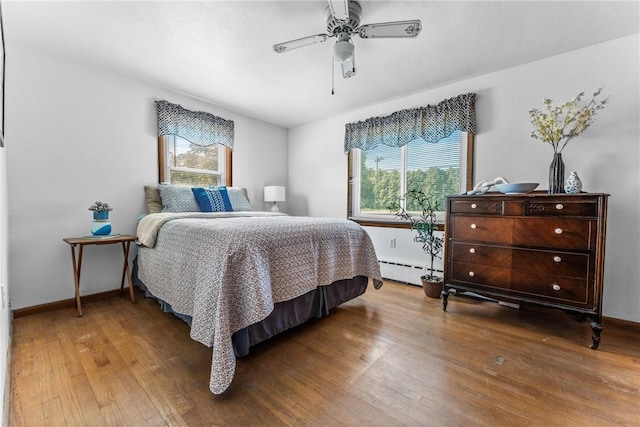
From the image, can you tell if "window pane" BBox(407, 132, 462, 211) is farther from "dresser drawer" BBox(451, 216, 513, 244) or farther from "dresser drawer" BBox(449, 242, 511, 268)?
"dresser drawer" BBox(449, 242, 511, 268)

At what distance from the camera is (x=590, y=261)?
1.81 meters

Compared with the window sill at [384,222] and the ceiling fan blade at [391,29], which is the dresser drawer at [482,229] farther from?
the ceiling fan blade at [391,29]

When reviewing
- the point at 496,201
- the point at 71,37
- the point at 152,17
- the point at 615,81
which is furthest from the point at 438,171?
the point at 71,37

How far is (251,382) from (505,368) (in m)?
1.45

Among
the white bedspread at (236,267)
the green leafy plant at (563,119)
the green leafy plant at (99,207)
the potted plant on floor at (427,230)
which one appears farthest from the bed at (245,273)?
the green leafy plant at (563,119)

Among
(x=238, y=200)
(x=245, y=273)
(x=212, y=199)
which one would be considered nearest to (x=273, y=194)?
(x=238, y=200)

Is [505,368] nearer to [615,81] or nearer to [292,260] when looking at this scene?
[292,260]

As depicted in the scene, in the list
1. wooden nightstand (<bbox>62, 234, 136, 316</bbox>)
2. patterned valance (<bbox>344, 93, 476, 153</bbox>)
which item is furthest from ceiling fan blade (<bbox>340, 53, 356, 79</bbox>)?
wooden nightstand (<bbox>62, 234, 136, 316</bbox>)

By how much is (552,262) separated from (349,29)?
7.09 feet

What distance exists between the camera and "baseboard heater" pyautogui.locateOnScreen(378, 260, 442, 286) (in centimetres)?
315

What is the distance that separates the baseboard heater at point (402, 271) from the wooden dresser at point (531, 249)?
0.74m

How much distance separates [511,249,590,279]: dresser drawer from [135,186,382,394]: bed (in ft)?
3.61

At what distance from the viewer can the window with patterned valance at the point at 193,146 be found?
3.05 meters

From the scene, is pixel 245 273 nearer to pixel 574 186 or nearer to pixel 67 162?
pixel 67 162
